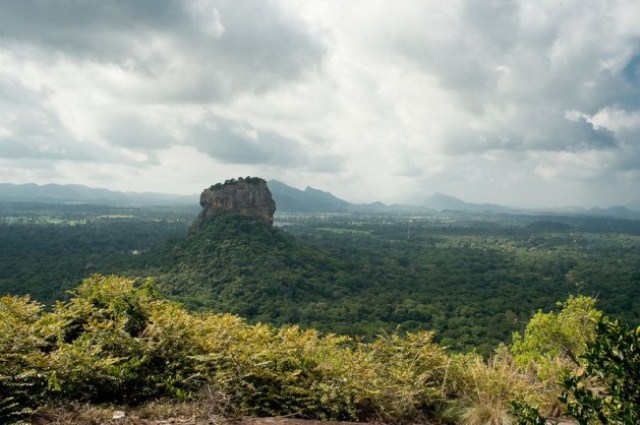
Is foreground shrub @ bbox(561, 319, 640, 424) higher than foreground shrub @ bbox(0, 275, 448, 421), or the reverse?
foreground shrub @ bbox(561, 319, 640, 424)

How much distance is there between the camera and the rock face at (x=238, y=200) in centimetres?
8969

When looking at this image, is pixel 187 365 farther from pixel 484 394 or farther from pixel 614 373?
pixel 614 373

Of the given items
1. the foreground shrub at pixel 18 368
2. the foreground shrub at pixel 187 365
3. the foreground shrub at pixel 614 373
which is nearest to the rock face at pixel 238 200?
the foreground shrub at pixel 187 365

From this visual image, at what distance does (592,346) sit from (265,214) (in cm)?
9083

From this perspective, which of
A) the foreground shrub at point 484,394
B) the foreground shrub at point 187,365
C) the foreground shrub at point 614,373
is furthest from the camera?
the foreground shrub at point 484,394

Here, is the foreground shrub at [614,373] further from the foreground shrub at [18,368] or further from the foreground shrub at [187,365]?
the foreground shrub at [18,368]

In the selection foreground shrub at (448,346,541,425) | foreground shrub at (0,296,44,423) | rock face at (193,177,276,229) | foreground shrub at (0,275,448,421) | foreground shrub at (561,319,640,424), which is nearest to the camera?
foreground shrub at (561,319,640,424)

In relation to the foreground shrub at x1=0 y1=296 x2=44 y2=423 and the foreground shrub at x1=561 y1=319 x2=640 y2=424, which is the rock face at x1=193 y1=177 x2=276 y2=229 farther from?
the foreground shrub at x1=561 y1=319 x2=640 y2=424

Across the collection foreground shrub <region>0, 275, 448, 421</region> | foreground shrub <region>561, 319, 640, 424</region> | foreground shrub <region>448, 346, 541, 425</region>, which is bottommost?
foreground shrub <region>448, 346, 541, 425</region>

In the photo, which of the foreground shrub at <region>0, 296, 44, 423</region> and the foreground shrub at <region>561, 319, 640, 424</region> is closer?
the foreground shrub at <region>561, 319, 640, 424</region>

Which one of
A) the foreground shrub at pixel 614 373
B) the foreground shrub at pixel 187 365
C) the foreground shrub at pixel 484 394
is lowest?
the foreground shrub at pixel 484 394

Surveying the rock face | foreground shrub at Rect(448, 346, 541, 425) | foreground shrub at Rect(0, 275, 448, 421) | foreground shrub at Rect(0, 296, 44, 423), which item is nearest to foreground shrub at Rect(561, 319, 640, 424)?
foreground shrub at Rect(448, 346, 541, 425)

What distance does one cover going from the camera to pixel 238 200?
90.6 metres

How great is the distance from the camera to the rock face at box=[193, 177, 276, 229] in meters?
89.7
